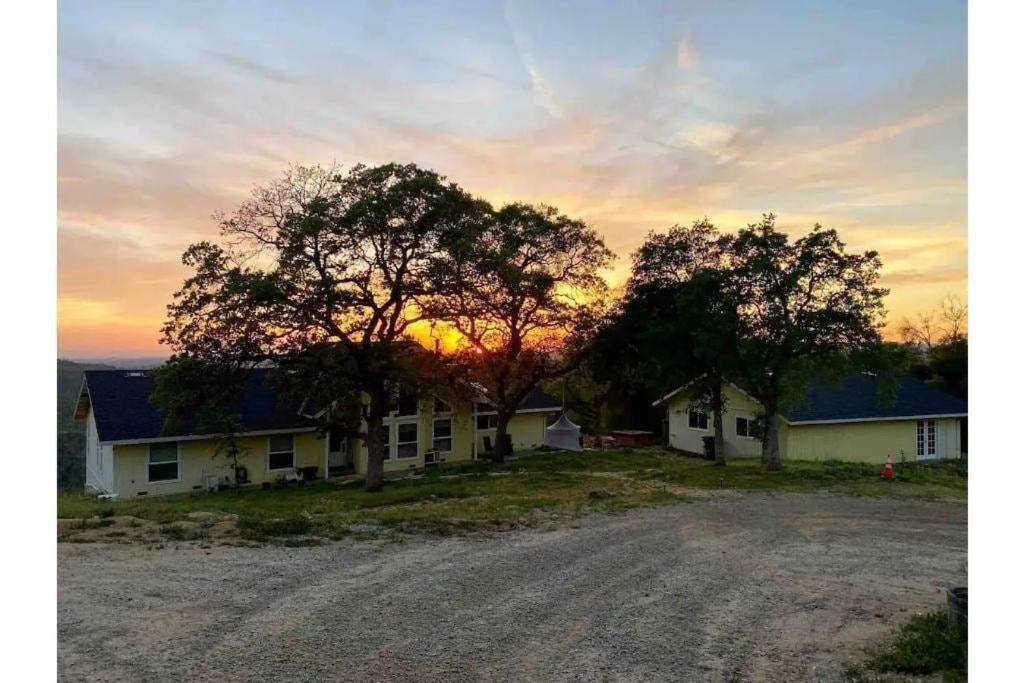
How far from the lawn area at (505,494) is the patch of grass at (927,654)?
25.4 ft

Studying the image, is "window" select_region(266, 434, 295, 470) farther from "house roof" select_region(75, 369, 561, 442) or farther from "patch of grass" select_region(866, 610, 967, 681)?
"patch of grass" select_region(866, 610, 967, 681)

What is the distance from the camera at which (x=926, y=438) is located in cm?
2962

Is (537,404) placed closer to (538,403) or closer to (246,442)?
(538,403)

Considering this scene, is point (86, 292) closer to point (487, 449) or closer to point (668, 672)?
point (668, 672)

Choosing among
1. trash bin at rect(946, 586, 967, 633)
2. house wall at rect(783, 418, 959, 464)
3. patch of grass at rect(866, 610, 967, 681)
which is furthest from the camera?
house wall at rect(783, 418, 959, 464)

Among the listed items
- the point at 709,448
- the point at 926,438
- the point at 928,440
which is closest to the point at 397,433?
the point at 709,448

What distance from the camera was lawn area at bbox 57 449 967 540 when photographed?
1331 cm

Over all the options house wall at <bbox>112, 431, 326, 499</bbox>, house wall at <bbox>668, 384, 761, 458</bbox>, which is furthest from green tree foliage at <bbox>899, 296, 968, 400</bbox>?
house wall at <bbox>112, 431, 326, 499</bbox>
